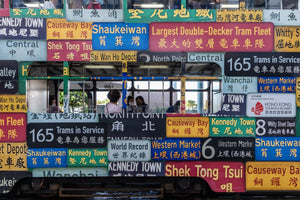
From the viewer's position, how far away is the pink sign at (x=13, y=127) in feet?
12.2

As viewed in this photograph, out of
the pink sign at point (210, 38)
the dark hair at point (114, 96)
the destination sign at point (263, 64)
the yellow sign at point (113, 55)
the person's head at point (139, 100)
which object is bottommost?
the person's head at point (139, 100)

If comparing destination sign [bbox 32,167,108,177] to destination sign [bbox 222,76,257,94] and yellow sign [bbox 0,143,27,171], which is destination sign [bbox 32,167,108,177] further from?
destination sign [bbox 222,76,257,94]

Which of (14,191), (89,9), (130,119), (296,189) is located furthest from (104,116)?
(296,189)

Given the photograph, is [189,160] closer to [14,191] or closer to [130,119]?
[130,119]

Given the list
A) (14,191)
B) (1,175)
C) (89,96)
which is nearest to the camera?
(1,175)

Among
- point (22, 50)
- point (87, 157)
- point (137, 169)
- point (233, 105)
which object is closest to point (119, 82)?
point (87, 157)

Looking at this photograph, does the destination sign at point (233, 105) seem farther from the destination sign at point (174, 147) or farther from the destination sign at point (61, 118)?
the destination sign at point (61, 118)

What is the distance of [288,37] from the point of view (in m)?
3.81

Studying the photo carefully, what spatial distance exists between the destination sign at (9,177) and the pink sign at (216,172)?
6.41 feet

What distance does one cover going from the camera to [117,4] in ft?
12.5

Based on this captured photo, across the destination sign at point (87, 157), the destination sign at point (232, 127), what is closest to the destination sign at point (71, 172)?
the destination sign at point (87, 157)

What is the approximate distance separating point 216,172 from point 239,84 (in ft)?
4.14

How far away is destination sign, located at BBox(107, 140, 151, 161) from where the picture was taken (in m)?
3.77

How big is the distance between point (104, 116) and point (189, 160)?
1322mm
